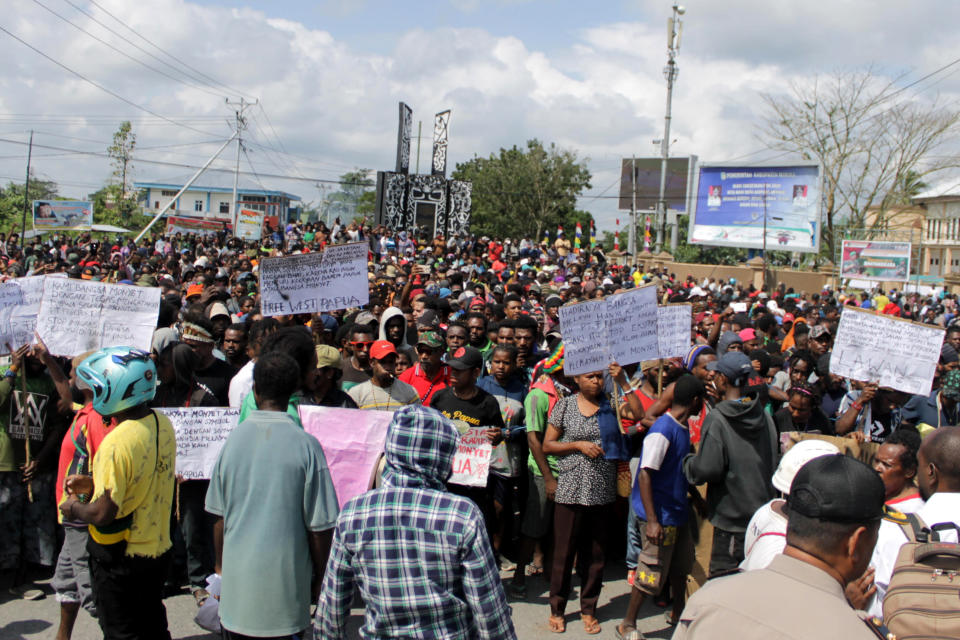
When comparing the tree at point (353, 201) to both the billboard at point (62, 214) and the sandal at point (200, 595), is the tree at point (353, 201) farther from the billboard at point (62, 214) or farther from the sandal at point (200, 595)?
the sandal at point (200, 595)

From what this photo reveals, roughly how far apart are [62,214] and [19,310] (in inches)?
1321

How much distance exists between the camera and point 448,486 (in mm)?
4895

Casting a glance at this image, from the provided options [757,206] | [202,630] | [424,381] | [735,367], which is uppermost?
[757,206]

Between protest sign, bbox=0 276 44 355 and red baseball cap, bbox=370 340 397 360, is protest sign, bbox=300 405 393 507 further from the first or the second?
protest sign, bbox=0 276 44 355

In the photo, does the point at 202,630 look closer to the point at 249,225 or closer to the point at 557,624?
the point at 557,624

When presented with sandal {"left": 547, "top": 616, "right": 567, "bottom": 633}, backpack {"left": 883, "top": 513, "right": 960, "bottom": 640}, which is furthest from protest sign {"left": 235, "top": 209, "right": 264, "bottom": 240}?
backpack {"left": 883, "top": 513, "right": 960, "bottom": 640}

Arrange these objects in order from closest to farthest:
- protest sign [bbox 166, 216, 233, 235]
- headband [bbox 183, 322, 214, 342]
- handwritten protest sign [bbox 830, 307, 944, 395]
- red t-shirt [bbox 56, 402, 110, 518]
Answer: red t-shirt [bbox 56, 402, 110, 518] → headband [bbox 183, 322, 214, 342] → handwritten protest sign [bbox 830, 307, 944, 395] → protest sign [bbox 166, 216, 233, 235]

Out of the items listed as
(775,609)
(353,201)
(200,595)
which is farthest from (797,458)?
(353,201)

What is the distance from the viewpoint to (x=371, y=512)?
2.56 metres

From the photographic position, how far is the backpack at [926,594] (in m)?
2.30

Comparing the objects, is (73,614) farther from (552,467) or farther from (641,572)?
(641,572)

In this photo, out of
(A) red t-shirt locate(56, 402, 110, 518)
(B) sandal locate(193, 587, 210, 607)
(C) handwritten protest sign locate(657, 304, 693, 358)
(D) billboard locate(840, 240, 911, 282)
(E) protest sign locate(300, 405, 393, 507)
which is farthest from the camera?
(D) billboard locate(840, 240, 911, 282)

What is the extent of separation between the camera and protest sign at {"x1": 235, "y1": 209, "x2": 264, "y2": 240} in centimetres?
3350

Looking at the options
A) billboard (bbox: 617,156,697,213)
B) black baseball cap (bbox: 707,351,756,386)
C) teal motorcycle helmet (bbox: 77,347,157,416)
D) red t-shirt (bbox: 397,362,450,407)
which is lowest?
red t-shirt (bbox: 397,362,450,407)
